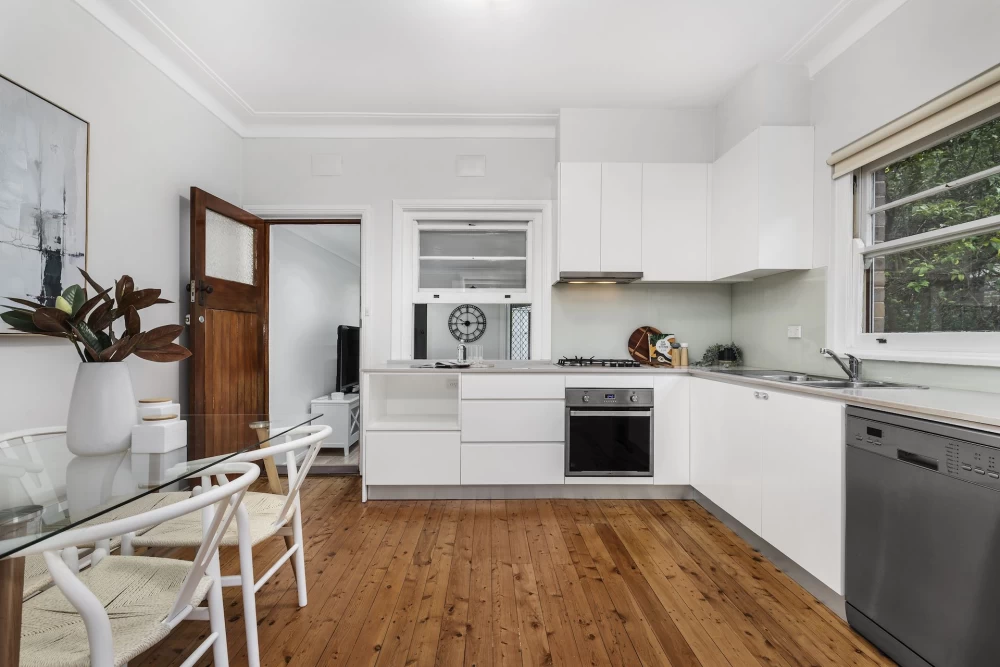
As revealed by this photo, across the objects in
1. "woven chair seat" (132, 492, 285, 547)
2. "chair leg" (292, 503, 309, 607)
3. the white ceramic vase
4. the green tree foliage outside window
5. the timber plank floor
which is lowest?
the timber plank floor

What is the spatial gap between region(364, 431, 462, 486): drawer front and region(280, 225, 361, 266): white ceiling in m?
2.59

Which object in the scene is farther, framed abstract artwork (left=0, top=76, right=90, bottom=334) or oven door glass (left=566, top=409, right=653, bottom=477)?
oven door glass (left=566, top=409, right=653, bottom=477)

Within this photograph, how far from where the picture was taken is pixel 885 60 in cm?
230

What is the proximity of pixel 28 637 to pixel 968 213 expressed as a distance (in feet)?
10.8

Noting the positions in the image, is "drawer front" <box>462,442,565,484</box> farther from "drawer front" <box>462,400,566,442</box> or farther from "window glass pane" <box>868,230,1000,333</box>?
"window glass pane" <box>868,230,1000,333</box>

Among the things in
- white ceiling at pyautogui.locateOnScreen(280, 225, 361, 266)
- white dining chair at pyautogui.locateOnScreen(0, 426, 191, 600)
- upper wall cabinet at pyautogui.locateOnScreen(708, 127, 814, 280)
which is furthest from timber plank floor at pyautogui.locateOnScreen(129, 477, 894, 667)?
white ceiling at pyautogui.locateOnScreen(280, 225, 361, 266)

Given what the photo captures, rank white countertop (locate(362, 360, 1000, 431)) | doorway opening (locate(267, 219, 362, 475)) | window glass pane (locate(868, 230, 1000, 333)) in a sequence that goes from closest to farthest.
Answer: white countertop (locate(362, 360, 1000, 431)) → window glass pane (locate(868, 230, 1000, 333)) → doorway opening (locate(267, 219, 362, 475))

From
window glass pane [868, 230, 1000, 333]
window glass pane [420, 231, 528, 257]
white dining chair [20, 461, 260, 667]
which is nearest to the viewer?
white dining chair [20, 461, 260, 667]

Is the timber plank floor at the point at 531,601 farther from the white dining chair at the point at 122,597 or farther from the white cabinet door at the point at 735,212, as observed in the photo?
the white cabinet door at the point at 735,212

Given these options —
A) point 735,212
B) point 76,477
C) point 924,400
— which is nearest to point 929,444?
point 924,400

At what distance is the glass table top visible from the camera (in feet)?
2.94

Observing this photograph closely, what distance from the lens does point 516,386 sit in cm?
319

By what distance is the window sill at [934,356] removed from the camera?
184cm

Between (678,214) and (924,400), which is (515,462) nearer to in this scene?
(678,214)
